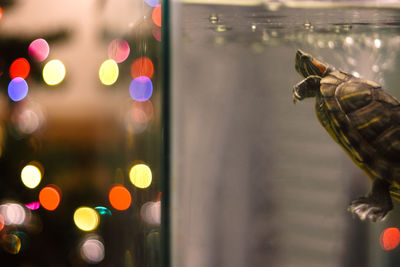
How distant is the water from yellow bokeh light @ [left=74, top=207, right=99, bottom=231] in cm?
79

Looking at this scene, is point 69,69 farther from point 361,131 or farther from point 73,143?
point 361,131

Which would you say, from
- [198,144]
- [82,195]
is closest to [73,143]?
[82,195]

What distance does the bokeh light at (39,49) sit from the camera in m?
0.87

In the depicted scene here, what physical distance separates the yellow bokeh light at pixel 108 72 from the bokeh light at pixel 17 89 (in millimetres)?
194

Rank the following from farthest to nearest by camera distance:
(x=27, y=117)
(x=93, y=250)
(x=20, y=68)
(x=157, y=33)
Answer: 1. (x=93, y=250)
2. (x=27, y=117)
3. (x=20, y=68)
4. (x=157, y=33)

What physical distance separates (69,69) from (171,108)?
0.87 meters

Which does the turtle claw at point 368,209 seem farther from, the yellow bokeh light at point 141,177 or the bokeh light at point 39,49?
the bokeh light at point 39,49

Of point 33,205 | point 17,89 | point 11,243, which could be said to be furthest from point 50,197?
point 17,89

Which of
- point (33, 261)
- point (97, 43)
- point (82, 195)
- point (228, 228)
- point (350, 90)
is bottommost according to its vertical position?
point (33, 261)

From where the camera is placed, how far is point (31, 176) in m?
1.00

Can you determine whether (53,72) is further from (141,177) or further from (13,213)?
(141,177)

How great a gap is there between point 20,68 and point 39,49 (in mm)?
69

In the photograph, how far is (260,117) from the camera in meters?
0.29

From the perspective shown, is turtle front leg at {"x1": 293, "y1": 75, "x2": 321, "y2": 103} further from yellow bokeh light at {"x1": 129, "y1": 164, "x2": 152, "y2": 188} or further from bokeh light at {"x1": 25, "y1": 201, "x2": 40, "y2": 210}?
bokeh light at {"x1": 25, "y1": 201, "x2": 40, "y2": 210}
